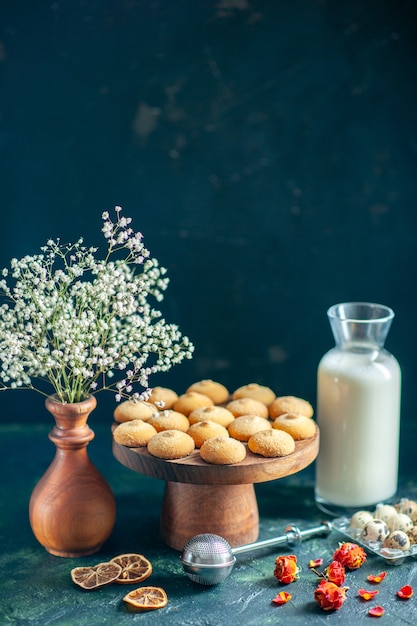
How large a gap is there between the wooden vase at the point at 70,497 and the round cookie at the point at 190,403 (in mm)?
205

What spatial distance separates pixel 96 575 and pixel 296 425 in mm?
447

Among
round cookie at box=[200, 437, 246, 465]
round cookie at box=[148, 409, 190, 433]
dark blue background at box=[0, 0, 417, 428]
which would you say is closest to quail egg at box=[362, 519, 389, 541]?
round cookie at box=[200, 437, 246, 465]

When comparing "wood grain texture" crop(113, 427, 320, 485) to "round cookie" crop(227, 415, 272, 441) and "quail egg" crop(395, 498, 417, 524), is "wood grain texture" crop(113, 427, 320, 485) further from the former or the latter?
"quail egg" crop(395, 498, 417, 524)

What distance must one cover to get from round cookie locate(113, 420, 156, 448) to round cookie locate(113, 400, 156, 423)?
6 cm

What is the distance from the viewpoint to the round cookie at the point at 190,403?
1647mm

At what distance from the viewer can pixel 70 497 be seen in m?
1.49

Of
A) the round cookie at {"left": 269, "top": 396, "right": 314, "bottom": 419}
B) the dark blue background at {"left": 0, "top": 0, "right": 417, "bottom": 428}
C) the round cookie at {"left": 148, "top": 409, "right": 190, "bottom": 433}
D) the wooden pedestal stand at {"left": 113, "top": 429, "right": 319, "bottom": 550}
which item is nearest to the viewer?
the wooden pedestal stand at {"left": 113, "top": 429, "right": 319, "bottom": 550}

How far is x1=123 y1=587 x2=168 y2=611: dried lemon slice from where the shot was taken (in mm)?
1344

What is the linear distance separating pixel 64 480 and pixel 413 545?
2.09 ft

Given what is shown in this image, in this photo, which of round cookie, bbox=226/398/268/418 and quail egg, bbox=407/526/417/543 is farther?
round cookie, bbox=226/398/268/418

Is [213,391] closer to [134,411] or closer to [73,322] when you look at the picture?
[134,411]

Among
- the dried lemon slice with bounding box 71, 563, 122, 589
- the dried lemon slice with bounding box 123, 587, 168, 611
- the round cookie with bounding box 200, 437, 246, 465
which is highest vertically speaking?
the round cookie with bounding box 200, 437, 246, 465

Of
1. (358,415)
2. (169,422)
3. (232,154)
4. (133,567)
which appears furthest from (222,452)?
(232,154)

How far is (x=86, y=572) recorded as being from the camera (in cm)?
143
